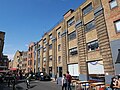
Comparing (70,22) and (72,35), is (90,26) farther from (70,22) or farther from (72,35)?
(70,22)

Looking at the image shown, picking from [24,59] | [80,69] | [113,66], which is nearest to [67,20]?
[80,69]

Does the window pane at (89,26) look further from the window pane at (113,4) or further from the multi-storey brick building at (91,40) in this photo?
the window pane at (113,4)

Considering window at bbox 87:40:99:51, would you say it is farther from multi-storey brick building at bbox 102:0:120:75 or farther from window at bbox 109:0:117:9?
window at bbox 109:0:117:9

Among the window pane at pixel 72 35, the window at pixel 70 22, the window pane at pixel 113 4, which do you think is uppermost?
the window at pixel 70 22

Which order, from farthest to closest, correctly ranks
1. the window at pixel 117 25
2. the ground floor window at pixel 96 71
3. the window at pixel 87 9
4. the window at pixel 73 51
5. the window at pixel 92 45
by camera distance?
the window at pixel 73 51, the window at pixel 87 9, the window at pixel 92 45, the ground floor window at pixel 96 71, the window at pixel 117 25

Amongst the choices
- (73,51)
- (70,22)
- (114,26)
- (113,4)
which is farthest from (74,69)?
(113,4)

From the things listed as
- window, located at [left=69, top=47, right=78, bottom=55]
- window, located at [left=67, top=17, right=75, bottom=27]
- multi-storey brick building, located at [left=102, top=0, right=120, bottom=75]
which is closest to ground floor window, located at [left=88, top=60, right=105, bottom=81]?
multi-storey brick building, located at [left=102, top=0, right=120, bottom=75]

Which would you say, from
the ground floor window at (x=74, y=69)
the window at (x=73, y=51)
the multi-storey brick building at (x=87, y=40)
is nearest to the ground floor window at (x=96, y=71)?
the multi-storey brick building at (x=87, y=40)

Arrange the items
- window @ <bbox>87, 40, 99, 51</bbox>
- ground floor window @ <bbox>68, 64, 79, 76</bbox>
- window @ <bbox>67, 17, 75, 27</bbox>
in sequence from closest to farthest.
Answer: window @ <bbox>87, 40, 99, 51</bbox>
ground floor window @ <bbox>68, 64, 79, 76</bbox>
window @ <bbox>67, 17, 75, 27</bbox>

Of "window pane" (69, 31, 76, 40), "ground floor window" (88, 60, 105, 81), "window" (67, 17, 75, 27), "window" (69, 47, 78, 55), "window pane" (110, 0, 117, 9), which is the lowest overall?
"ground floor window" (88, 60, 105, 81)

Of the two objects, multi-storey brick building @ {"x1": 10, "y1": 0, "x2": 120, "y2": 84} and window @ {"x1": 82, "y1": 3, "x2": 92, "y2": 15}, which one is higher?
window @ {"x1": 82, "y1": 3, "x2": 92, "y2": 15}

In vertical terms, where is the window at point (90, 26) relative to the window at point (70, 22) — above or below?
below

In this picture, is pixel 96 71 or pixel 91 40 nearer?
pixel 96 71

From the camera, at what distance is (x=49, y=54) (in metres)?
35.9
